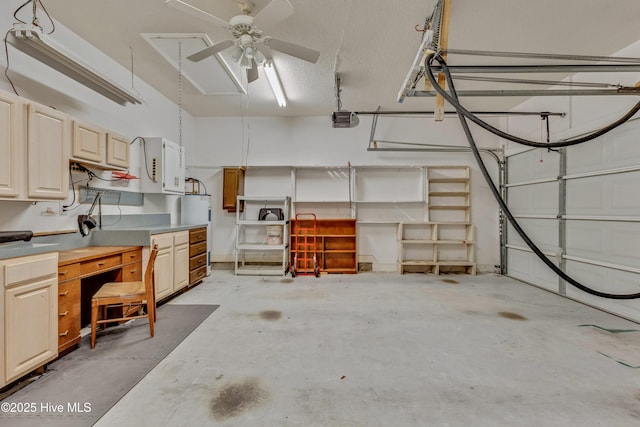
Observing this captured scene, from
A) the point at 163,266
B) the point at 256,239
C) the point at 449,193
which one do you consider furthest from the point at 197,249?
the point at 449,193

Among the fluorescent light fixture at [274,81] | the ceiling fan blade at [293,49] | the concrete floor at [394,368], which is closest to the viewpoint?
the concrete floor at [394,368]

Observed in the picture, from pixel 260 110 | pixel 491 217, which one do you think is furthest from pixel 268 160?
pixel 491 217

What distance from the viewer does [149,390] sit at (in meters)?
1.83

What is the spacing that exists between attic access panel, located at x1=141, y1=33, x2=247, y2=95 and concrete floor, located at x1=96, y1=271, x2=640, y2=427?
3.20 m

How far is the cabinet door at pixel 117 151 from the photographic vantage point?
9.84ft

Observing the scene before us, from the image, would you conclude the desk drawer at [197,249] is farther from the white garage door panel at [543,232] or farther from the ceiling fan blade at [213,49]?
the white garage door panel at [543,232]

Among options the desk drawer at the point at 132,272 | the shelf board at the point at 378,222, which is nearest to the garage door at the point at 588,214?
the shelf board at the point at 378,222

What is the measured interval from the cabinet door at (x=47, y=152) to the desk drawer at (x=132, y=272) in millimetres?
943

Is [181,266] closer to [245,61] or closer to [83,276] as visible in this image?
[83,276]

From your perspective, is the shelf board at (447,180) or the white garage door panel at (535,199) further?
the shelf board at (447,180)

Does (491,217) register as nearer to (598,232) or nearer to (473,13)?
(598,232)

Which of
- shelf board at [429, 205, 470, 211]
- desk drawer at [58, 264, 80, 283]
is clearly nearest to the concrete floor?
desk drawer at [58, 264, 80, 283]

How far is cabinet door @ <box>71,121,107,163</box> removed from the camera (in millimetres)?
2561

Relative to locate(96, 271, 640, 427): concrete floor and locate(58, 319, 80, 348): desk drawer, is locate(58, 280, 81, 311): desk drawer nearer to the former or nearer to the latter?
locate(58, 319, 80, 348): desk drawer
